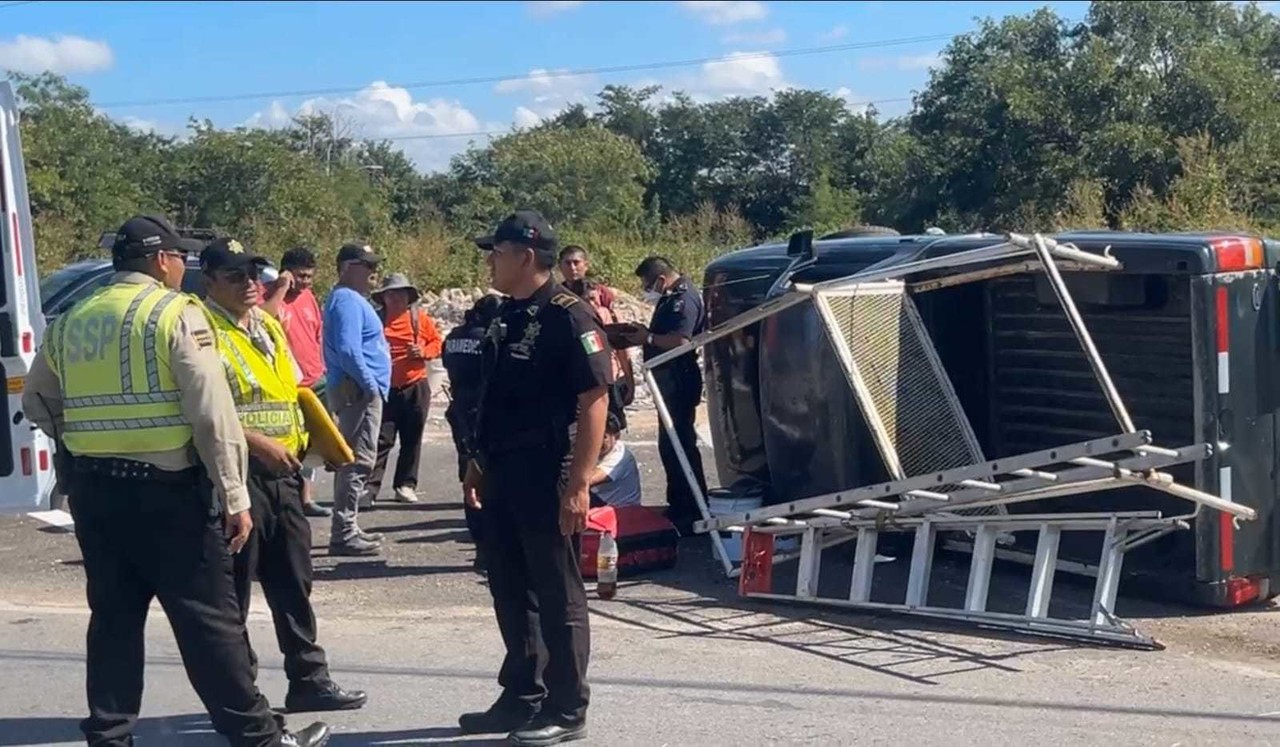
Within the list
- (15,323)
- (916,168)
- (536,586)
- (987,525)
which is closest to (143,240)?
(536,586)

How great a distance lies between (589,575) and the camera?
8023mm

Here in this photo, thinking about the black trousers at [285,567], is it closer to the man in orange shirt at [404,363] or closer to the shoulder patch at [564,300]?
the shoulder patch at [564,300]

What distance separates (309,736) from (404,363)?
5329 mm

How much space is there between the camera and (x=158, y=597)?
16.2 feet

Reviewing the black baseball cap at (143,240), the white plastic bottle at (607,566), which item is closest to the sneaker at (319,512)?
the white plastic bottle at (607,566)

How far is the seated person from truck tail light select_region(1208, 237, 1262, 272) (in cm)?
324

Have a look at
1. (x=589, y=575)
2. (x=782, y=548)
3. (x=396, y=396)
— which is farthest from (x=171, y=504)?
(x=396, y=396)

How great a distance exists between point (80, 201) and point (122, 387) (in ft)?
102

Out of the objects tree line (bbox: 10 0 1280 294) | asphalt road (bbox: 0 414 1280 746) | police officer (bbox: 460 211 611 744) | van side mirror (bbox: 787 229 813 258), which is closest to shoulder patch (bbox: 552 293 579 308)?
police officer (bbox: 460 211 611 744)

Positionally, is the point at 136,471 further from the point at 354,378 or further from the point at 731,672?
the point at 354,378

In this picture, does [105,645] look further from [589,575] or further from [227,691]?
[589,575]

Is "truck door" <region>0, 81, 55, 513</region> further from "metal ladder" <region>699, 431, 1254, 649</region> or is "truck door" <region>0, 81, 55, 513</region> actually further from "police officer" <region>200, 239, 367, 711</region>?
"metal ladder" <region>699, 431, 1254, 649</region>

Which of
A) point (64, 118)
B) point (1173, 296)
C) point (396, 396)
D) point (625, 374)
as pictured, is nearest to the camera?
point (1173, 296)

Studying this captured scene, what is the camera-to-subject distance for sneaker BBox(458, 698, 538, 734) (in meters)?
5.33
